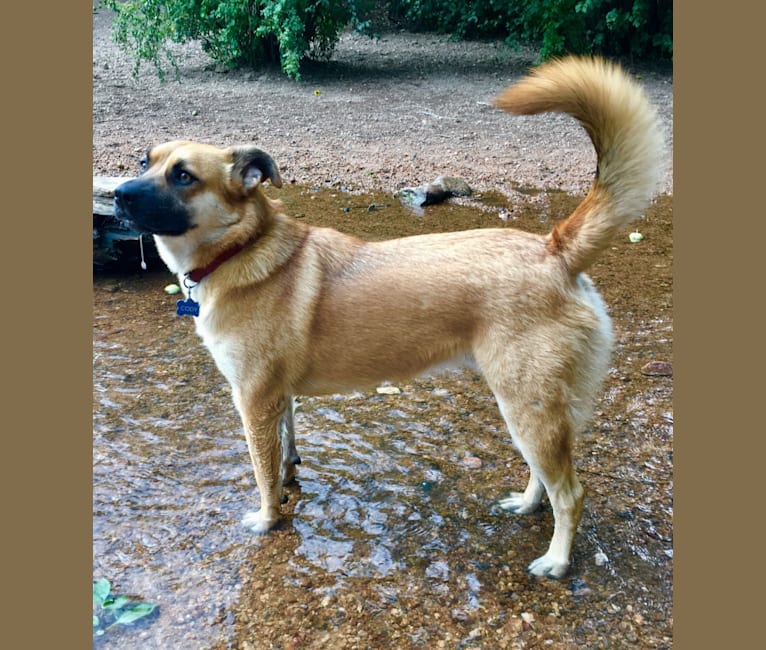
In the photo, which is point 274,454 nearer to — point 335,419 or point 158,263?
point 335,419

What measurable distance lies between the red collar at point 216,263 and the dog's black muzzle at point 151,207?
24cm

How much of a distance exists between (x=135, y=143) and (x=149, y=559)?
771 centimetres

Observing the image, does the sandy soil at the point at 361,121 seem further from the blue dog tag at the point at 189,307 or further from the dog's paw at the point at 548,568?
the dog's paw at the point at 548,568

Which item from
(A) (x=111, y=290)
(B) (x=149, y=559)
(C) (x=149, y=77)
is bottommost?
(B) (x=149, y=559)

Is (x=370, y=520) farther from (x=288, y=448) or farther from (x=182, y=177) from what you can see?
(x=182, y=177)

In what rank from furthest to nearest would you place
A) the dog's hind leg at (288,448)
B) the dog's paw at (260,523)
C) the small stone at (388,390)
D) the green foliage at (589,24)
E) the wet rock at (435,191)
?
1. the green foliage at (589,24)
2. the wet rock at (435,191)
3. the small stone at (388,390)
4. the dog's hind leg at (288,448)
5. the dog's paw at (260,523)

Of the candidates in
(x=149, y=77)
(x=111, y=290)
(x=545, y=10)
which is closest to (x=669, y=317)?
(x=111, y=290)

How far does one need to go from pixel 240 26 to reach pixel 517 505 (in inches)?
456

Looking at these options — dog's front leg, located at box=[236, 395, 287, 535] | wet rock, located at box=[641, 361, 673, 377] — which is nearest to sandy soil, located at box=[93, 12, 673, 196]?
wet rock, located at box=[641, 361, 673, 377]

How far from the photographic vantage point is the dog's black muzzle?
327cm

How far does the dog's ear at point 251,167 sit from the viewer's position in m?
3.42

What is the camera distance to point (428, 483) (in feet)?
13.2

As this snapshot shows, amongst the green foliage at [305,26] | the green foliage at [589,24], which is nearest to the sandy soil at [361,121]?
the green foliage at [305,26]

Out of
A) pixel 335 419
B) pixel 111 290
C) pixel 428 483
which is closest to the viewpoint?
pixel 428 483
